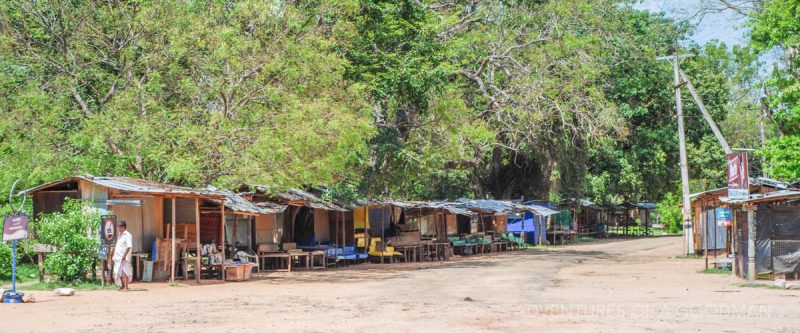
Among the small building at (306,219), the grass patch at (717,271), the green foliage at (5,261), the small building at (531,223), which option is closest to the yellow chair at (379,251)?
the small building at (306,219)

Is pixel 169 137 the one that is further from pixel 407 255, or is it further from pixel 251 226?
pixel 407 255

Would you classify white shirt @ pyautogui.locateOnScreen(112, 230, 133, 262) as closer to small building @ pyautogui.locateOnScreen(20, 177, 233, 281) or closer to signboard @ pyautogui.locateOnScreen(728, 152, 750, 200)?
small building @ pyautogui.locateOnScreen(20, 177, 233, 281)

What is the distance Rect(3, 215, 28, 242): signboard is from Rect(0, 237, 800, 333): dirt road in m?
1.22

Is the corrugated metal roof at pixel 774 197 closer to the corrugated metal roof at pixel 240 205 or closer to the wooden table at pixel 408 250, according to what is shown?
the corrugated metal roof at pixel 240 205

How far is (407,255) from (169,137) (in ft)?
40.9

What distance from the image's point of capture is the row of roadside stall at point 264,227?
1998 cm

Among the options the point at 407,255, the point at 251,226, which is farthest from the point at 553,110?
the point at 251,226

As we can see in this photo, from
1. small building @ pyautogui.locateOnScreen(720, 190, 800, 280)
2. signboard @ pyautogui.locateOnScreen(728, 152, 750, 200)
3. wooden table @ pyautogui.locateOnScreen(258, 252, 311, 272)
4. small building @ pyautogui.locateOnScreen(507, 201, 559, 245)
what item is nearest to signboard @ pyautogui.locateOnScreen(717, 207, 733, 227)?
small building @ pyautogui.locateOnScreen(720, 190, 800, 280)

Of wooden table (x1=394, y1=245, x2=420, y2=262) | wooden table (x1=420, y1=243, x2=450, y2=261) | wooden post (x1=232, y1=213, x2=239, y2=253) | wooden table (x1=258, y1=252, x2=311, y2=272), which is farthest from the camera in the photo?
wooden table (x1=420, y1=243, x2=450, y2=261)

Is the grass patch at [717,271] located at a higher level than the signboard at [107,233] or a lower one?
lower

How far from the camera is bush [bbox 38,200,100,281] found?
1809 centimetres

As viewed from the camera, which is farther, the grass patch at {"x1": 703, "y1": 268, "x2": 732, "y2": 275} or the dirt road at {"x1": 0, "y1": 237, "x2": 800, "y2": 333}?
the grass patch at {"x1": 703, "y1": 268, "x2": 732, "y2": 275}

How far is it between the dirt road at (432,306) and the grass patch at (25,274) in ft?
10.2

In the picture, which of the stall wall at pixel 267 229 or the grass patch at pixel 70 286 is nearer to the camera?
the grass patch at pixel 70 286
